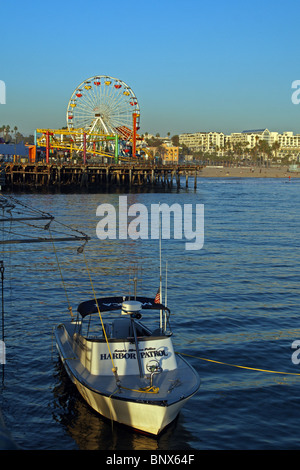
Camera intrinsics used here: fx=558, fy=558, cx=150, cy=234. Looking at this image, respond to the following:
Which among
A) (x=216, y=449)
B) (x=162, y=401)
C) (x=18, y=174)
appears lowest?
(x=216, y=449)

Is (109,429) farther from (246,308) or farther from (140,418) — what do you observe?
(246,308)

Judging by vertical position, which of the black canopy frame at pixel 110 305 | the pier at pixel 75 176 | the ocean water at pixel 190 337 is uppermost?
the pier at pixel 75 176

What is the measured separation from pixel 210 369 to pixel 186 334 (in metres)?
3.24

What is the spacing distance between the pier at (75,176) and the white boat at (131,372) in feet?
254

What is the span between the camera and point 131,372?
1508cm

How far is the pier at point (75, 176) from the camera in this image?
97.6 m

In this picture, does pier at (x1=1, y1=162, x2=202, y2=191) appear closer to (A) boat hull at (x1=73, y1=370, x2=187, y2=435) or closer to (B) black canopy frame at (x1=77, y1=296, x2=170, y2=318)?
(B) black canopy frame at (x1=77, y1=296, x2=170, y2=318)

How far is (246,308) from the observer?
25.6m

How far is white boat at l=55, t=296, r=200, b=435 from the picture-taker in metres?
13.6

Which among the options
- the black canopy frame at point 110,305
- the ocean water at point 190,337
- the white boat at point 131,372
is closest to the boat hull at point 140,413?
the white boat at point 131,372

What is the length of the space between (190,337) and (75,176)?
91642 mm

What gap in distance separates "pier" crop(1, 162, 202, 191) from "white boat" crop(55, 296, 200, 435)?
77.5 m

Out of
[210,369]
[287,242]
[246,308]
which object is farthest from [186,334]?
[287,242]

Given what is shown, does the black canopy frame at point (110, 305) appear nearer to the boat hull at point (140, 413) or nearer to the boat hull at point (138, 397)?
the boat hull at point (138, 397)
